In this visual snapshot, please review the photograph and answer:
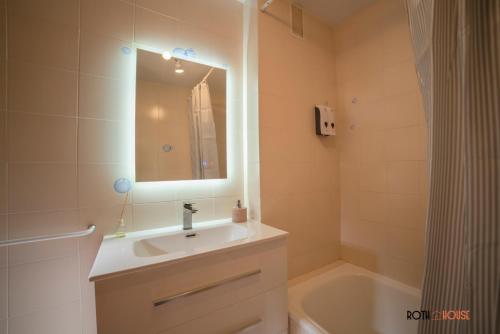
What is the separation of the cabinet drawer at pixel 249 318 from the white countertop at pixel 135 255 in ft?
0.83

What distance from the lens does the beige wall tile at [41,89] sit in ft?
2.77

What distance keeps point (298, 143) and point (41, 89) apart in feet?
4.67

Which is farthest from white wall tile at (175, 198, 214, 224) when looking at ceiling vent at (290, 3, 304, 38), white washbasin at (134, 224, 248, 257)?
ceiling vent at (290, 3, 304, 38)

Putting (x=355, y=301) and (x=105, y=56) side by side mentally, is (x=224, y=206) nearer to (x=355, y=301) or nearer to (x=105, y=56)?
(x=105, y=56)

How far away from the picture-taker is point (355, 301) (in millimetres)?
1432

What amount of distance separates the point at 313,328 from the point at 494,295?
728 mm

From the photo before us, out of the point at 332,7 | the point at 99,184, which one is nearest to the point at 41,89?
the point at 99,184

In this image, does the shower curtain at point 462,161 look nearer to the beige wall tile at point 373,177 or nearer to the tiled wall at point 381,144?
the tiled wall at point 381,144

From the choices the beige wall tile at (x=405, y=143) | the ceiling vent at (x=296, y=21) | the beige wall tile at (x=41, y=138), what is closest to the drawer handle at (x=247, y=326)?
the beige wall tile at (x=41, y=138)

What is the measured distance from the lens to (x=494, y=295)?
49cm

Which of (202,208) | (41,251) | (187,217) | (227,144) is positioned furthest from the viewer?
(227,144)

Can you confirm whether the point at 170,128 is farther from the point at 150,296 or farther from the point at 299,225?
the point at 299,225

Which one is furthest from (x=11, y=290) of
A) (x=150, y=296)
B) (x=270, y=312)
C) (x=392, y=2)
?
(x=392, y=2)

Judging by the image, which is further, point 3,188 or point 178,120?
point 178,120
